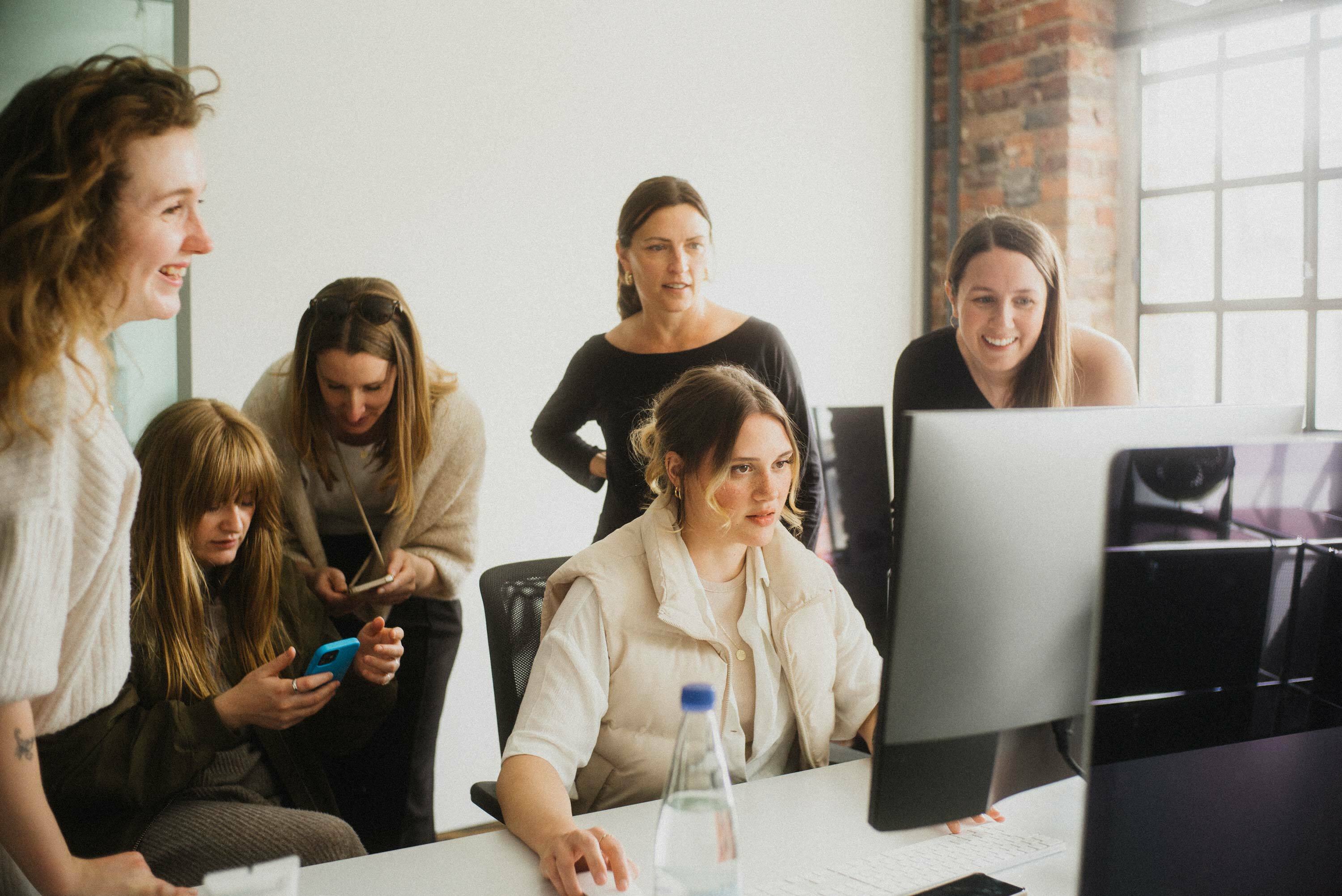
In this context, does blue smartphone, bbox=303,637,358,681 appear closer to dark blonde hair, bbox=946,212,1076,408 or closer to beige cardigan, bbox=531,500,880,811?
beige cardigan, bbox=531,500,880,811

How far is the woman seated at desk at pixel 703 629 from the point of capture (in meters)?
1.44

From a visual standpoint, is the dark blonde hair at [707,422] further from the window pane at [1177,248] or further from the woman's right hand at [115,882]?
the window pane at [1177,248]

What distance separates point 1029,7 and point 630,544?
8.49 ft

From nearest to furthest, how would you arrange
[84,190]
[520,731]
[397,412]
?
[84,190]
[520,731]
[397,412]

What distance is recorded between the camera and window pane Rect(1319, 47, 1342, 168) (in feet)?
9.31

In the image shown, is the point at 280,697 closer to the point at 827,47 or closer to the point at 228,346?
the point at 228,346

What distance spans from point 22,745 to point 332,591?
101 cm

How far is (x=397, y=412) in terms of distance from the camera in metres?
2.01

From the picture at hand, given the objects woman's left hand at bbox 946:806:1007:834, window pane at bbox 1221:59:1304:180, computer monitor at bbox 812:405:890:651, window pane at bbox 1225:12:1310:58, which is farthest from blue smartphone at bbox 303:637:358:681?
window pane at bbox 1225:12:1310:58

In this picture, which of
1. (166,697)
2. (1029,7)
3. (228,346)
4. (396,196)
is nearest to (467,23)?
(396,196)

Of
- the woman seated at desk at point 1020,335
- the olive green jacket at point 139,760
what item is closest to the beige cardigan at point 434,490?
the olive green jacket at point 139,760

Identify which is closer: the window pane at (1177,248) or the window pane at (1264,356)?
the window pane at (1264,356)

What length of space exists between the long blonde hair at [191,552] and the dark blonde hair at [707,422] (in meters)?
0.67

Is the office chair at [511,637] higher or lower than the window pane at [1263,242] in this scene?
lower
